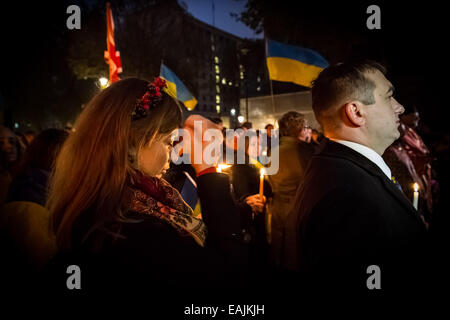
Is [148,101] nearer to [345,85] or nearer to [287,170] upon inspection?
[345,85]

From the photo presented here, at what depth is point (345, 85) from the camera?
1.95 meters

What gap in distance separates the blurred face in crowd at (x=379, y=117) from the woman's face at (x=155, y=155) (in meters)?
1.33

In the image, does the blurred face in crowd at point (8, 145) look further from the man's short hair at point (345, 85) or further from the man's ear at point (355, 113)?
the man's ear at point (355, 113)

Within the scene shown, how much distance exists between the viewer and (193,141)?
9.14 ft

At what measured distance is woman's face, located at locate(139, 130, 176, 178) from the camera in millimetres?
1390

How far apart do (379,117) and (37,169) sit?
3.34 m

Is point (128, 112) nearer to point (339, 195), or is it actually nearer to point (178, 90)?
point (339, 195)

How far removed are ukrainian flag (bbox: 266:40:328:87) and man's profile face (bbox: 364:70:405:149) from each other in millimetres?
4303

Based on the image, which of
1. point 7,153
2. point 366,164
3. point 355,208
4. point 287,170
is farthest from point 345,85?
point 7,153

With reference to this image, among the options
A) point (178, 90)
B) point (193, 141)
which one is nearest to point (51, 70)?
point (178, 90)

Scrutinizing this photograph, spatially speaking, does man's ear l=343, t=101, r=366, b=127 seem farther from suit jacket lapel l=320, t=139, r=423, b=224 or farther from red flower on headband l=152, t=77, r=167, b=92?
red flower on headband l=152, t=77, r=167, b=92

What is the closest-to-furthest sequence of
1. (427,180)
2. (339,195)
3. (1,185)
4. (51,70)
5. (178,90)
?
(339,195) < (1,185) < (427,180) < (178,90) < (51,70)
